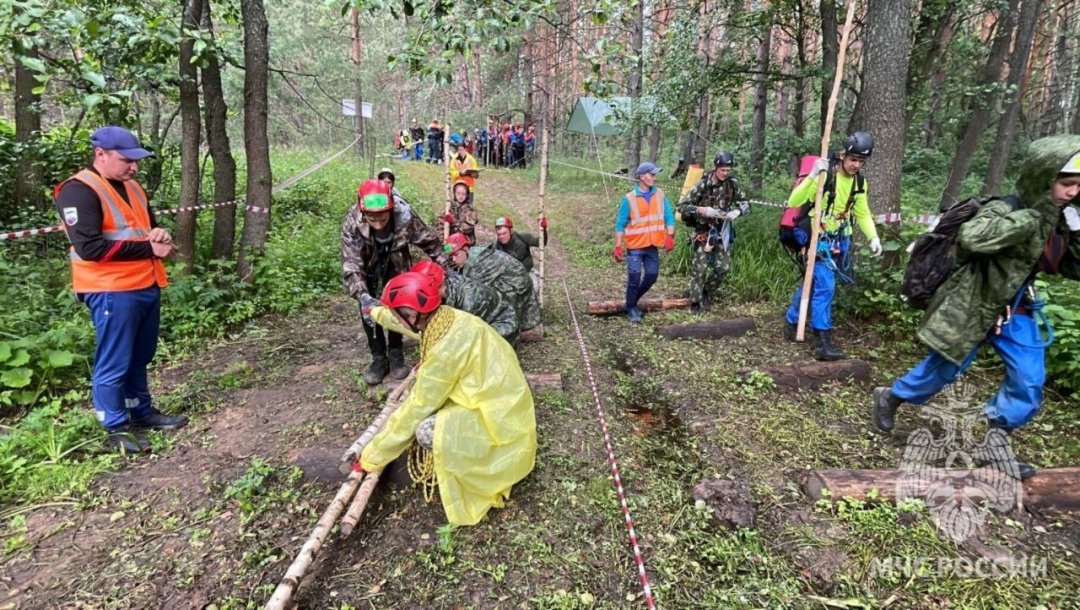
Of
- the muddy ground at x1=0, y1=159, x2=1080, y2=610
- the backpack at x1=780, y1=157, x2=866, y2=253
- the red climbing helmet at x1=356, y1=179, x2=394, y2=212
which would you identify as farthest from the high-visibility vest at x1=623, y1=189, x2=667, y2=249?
the red climbing helmet at x1=356, y1=179, x2=394, y2=212

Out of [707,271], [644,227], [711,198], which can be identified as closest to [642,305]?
[707,271]

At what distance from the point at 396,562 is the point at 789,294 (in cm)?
551

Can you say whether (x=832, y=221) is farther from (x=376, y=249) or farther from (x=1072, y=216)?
(x=376, y=249)

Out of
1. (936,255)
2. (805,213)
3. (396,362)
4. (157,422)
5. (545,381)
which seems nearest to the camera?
(936,255)

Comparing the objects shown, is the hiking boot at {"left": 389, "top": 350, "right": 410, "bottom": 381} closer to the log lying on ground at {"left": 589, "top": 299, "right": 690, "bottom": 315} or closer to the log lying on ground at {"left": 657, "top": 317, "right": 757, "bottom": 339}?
the log lying on ground at {"left": 589, "top": 299, "right": 690, "bottom": 315}

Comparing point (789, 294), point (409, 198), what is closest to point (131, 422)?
point (789, 294)

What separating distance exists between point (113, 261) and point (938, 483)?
5.15m

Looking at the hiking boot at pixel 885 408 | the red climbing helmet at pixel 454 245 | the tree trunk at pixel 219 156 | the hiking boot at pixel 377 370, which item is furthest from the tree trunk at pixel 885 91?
the tree trunk at pixel 219 156

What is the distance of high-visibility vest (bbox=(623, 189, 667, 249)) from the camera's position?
593 centimetres

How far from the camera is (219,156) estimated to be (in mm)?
6258

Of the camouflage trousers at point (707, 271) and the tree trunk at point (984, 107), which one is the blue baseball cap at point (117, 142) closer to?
the camouflage trousers at point (707, 271)

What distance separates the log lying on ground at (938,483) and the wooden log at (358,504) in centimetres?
254

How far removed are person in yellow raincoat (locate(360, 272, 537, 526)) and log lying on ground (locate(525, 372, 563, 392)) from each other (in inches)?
58.7

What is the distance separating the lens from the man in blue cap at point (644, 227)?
233 inches
